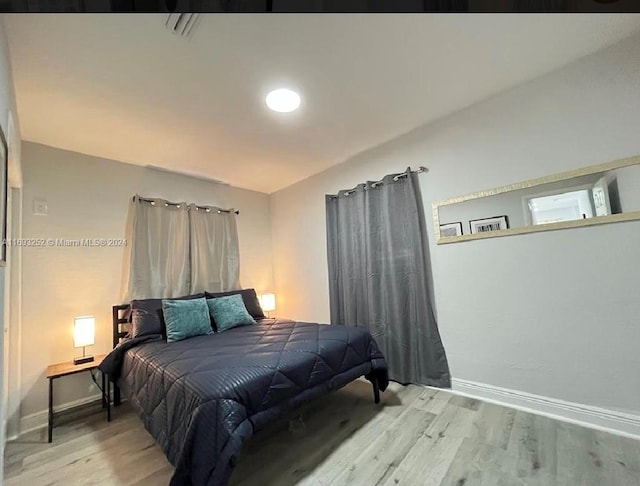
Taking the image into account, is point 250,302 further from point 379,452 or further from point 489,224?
point 489,224

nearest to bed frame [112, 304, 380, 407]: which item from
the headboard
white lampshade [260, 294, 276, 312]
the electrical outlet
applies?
the headboard

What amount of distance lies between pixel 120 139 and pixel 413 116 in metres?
2.69

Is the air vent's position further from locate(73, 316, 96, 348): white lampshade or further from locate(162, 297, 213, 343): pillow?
locate(73, 316, 96, 348): white lampshade

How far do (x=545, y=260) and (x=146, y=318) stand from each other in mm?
3389

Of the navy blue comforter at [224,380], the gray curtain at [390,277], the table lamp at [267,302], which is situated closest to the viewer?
the navy blue comforter at [224,380]

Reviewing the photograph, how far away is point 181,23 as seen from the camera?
1441 mm

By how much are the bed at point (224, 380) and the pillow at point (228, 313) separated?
0.23 m

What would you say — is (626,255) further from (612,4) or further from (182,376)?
(182,376)

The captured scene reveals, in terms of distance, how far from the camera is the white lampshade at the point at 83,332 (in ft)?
7.79

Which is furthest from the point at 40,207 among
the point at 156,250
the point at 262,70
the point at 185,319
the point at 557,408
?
the point at 557,408

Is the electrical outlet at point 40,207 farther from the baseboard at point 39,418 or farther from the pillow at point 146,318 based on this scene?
the baseboard at point 39,418

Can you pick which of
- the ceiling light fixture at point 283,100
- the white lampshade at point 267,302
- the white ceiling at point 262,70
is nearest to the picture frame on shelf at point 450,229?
the white ceiling at point 262,70

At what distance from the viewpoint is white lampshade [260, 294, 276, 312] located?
3.91 meters

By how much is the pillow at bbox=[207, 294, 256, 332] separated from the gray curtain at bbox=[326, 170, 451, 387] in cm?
105
